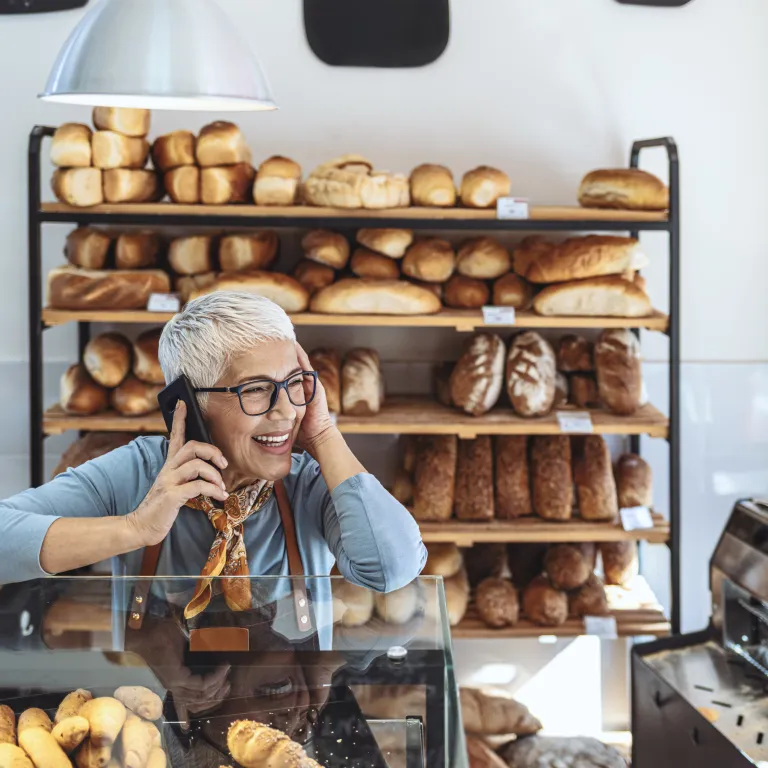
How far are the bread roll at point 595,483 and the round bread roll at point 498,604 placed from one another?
14.8 inches

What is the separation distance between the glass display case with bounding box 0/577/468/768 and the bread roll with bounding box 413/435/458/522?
191cm

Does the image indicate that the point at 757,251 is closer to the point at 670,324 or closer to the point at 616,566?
the point at 670,324

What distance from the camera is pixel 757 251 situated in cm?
368

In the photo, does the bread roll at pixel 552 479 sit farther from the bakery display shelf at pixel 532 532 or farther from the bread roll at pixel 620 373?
the bread roll at pixel 620 373

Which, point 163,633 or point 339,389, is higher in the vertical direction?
point 339,389

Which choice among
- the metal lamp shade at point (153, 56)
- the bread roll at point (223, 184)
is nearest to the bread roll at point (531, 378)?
the bread roll at point (223, 184)

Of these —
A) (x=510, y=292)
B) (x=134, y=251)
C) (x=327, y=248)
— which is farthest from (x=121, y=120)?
(x=510, y=292)

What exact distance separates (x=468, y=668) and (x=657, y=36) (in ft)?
8.07

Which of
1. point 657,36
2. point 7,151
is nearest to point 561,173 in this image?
point 657,36

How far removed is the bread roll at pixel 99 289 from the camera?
10.5 ft

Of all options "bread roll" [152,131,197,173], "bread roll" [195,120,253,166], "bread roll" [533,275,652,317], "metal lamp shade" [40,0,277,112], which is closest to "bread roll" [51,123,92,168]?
"bread roll" [152,131,197,173]

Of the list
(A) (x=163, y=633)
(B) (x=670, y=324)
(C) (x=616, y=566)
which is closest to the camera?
(A) (x=163, y=633)

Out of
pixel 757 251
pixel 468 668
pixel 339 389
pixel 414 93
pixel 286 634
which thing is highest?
pixel 414 93

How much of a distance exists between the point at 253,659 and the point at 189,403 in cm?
57
